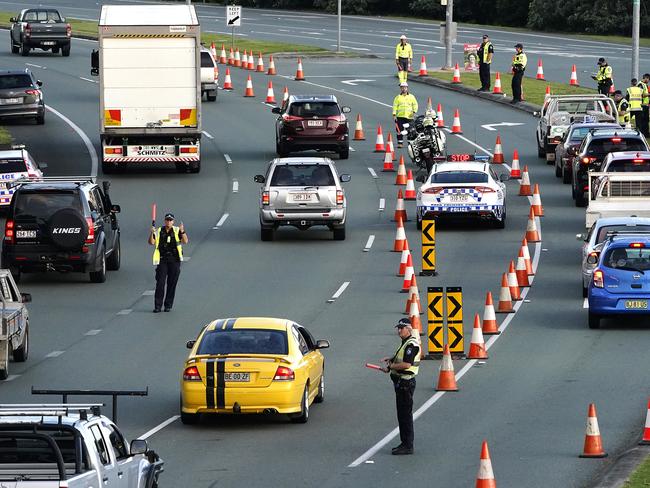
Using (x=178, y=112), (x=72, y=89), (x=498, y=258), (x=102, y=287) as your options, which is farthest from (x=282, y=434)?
(x=72, y=89)

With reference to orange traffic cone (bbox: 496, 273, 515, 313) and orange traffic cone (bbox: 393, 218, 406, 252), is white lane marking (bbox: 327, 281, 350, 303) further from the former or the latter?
orange traffic cone (bbox: 393, 218, 406, 252)

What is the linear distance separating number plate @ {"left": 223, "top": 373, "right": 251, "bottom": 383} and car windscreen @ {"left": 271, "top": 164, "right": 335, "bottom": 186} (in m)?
17.0

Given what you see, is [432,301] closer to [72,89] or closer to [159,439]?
[159,439]

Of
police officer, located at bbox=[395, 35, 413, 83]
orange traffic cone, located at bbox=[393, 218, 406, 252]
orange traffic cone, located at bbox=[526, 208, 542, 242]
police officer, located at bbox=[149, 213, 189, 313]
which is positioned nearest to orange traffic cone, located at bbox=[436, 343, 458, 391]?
police officer, located at bbox=[149, 213, 189, 313]

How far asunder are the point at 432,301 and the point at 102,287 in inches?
351

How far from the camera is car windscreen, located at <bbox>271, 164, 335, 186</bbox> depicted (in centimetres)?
3788

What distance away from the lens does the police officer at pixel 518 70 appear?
5625cm

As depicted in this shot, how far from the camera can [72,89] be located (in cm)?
6575

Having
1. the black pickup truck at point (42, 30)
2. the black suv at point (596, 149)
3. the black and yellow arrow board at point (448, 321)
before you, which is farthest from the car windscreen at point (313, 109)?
the black pickup truck at point (42, 30)

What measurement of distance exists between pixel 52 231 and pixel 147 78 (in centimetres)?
1347

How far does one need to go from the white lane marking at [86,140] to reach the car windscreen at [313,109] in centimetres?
535

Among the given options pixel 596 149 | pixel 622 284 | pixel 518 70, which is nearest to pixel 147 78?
pixel 596 149

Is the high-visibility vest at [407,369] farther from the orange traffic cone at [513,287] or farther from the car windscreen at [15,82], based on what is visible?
the car windscreen at [15,82]

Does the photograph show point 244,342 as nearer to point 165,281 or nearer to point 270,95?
point 165,281
